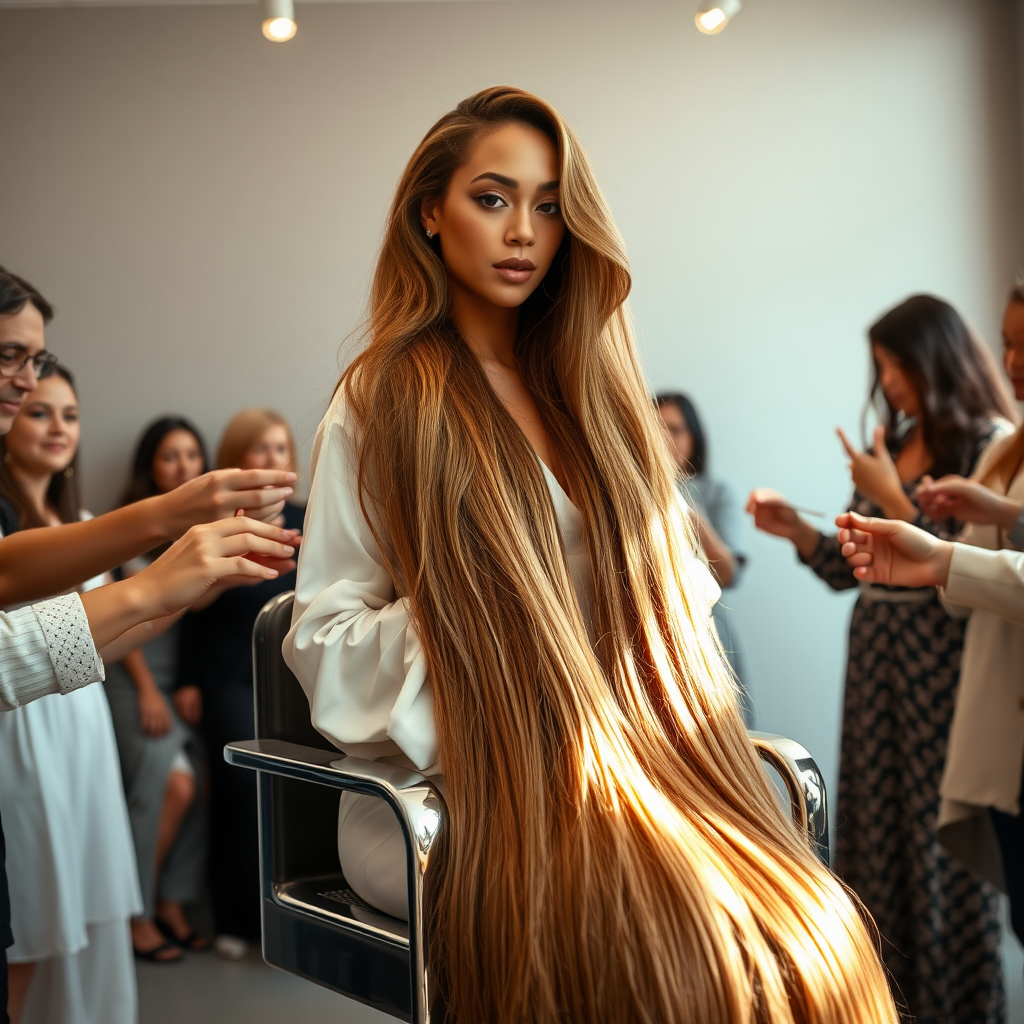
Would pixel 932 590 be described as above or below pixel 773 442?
below

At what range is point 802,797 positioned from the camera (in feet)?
4.79

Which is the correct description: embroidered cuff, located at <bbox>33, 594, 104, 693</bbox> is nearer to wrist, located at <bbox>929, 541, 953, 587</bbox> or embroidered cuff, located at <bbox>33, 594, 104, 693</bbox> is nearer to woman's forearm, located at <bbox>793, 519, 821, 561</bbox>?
wrist, located at <bbox>929, 541, 953, 587</bbox>

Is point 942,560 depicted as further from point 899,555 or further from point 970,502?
point 970,502

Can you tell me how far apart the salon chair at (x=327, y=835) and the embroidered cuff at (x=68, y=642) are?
242mm

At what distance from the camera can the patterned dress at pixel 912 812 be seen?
8.18 feet

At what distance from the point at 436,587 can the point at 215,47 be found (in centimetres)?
303

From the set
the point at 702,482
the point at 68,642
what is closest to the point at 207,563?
the point at 68,642

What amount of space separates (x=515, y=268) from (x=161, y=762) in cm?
238

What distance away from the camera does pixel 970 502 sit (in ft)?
6.87

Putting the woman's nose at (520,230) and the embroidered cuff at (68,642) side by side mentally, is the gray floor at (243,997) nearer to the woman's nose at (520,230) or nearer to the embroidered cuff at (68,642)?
the embroidered cuff at (68,642)

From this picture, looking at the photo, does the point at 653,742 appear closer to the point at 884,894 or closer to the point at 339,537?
the point at 339,537

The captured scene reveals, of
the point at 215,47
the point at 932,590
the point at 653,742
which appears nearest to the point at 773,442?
the point at 932,590

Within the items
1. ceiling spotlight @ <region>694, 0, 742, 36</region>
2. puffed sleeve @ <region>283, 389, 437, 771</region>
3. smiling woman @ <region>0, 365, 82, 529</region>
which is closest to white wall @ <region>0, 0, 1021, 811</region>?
smiling woman @ <region>0, 365, 82, 529</region>

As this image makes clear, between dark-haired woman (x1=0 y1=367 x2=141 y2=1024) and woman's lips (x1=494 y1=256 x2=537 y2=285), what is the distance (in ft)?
3.49
